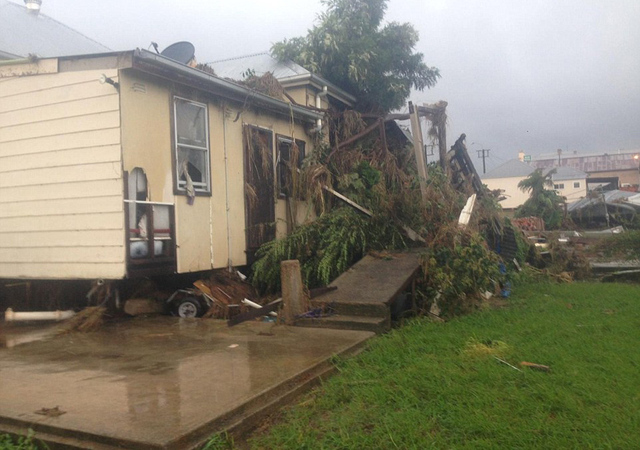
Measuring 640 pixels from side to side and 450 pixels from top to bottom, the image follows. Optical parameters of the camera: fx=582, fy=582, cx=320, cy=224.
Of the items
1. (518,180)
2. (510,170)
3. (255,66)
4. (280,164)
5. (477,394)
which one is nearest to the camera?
(477,394)

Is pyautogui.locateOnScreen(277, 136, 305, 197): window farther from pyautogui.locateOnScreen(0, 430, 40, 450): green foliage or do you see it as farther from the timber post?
pyautogui.locateOnScreen(0, 430, 40, 450): green foliage

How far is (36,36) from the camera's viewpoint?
12.8 metres

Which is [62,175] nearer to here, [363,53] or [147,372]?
[147,372]

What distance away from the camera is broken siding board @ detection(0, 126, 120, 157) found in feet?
24.2

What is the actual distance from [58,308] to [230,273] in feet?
8.25

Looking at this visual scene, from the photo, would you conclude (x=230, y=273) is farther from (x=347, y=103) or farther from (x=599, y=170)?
(x=599, y=170)

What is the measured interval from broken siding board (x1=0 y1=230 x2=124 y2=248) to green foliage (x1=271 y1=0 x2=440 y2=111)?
8474 mm

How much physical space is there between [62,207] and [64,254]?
628mm

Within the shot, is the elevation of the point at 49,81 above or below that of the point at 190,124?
above

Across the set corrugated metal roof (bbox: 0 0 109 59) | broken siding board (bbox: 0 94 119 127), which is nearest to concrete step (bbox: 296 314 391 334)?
broken siding board (bbox: 0 94 119 127)

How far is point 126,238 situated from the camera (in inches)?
286

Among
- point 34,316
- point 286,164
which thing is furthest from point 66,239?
point 286,164

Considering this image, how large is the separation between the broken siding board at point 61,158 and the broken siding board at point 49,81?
823 millimetres

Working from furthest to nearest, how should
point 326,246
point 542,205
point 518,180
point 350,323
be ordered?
point 518,180 < point 542,205 < point 326,246 < point 350,323
